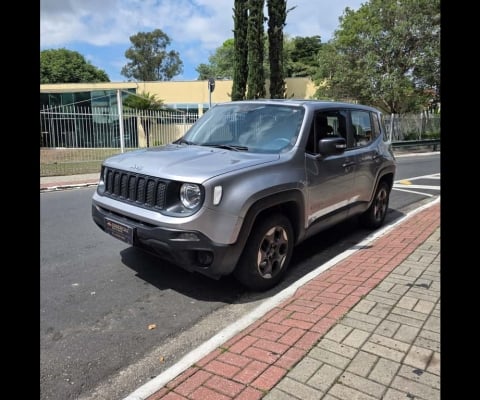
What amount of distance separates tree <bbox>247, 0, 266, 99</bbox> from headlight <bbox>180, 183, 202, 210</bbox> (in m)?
25.4

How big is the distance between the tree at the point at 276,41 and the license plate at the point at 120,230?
25.4 meters

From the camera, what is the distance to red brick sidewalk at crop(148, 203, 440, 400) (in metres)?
2.49

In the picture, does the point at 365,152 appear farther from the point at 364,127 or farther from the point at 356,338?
the point at 356,338

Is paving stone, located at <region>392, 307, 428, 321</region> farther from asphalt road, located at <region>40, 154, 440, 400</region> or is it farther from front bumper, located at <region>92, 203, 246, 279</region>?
front bumper, located at <region>92, 203, 246, 279</region>

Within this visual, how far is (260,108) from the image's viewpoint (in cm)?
488

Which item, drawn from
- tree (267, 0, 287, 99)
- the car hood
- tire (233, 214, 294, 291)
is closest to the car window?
the car hood

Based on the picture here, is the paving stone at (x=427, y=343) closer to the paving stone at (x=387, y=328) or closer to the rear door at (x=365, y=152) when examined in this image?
the paving stone at (x=387, y=328)

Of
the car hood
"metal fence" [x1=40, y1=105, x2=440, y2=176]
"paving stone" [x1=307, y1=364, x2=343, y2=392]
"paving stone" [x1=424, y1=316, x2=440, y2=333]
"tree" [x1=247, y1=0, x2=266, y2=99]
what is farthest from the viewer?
"tree" [x1=247, y1=0, x2=266, y2=99]

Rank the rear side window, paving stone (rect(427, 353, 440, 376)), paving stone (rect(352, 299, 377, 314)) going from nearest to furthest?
paving stone (rect(427, 353, 440, 376)), paving stone (rect(352, 299, 377, 314)), the rear side window

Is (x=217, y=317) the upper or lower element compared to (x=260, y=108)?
lower
